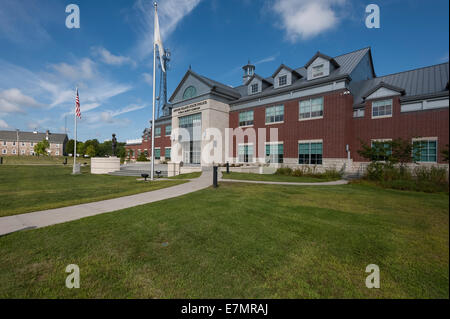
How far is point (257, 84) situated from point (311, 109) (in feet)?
29.5

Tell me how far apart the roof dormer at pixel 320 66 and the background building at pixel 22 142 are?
111 meters

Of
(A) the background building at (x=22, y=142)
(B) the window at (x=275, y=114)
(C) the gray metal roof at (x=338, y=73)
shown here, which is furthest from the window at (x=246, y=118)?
(A) the background building at (x=22, y=142)

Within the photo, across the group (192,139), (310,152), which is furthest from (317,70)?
(192,139)

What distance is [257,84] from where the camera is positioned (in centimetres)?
2617

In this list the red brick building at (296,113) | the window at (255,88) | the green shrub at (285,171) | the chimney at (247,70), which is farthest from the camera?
the chimney at (247,70)

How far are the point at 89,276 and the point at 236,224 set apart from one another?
3120 mm

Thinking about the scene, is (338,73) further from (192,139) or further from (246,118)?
(192,139)

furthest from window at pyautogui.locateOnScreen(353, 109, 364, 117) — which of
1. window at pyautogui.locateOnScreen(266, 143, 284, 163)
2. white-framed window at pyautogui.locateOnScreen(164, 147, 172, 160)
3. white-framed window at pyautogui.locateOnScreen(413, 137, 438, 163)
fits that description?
white-framed window at pyautogui.locateOnScreen(164, 147, 172, 160)

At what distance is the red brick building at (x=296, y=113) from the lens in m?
17.8

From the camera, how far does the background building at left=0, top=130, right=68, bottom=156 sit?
85.3 meters

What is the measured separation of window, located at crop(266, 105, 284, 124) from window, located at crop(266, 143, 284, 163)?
299 cm

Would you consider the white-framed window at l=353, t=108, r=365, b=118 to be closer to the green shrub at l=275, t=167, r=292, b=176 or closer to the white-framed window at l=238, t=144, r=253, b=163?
the green shrub at l=275, t=167, r=292, b=176

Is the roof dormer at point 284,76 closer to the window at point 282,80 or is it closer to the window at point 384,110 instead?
the window at point 282,80

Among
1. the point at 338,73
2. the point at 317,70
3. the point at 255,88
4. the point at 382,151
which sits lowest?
the point at 382,151
